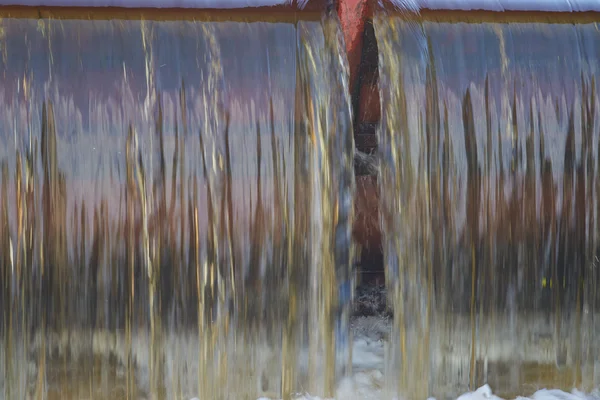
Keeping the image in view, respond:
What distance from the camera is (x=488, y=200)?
2.84 m

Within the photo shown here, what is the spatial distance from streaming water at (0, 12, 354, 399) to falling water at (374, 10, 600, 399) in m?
0.29

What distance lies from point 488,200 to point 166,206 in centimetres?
157

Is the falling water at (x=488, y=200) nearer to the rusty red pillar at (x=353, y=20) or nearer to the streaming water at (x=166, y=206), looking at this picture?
the rusty red pillar at (x=353, y=20)

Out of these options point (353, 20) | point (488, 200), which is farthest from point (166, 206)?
point (488, 200)

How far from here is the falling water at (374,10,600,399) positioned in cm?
279

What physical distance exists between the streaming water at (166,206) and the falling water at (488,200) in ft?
0.95

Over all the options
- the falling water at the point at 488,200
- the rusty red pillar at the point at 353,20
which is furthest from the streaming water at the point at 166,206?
the falling water at the point at 488,200

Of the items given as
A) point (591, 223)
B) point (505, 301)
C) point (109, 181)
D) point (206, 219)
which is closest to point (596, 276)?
point (591, 223)

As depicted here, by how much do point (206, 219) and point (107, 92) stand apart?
29.8 inches

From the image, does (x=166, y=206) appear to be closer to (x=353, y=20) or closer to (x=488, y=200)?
(x=353, y=20)

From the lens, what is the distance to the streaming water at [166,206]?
8.74 ft

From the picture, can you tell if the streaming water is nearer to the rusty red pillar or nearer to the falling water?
the rusty red pillar

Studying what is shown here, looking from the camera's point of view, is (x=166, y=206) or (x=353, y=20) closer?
(x=166, y=206)

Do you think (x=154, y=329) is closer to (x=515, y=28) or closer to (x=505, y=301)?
(x=505, y=301)
